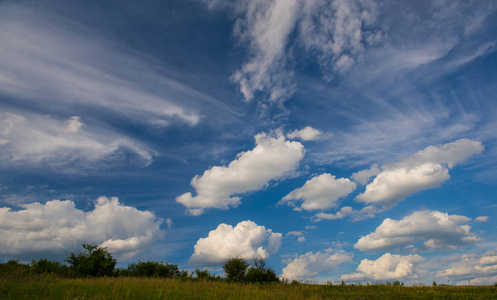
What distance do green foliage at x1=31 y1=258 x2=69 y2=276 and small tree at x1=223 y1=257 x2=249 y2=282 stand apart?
16.9 metres

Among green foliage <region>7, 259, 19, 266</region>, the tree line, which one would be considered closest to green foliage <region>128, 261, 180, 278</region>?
the tree line

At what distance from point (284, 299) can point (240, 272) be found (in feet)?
51.0

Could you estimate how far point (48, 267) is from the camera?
102ft

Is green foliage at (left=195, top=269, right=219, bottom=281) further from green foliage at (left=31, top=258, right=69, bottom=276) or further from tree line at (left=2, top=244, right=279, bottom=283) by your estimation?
green foliage at (left=31, top=258, right=69, bottom=276)

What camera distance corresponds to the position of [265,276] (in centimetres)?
3384

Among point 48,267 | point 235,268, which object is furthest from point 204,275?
point 48,267

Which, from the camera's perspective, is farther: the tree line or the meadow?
the tree line

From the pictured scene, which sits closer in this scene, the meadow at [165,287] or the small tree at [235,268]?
the meadow at [165,287]

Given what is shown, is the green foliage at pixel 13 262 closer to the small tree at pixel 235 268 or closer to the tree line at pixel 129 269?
the tree line at pixel 129 269

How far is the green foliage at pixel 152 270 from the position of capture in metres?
34.0

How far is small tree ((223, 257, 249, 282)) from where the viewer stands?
3410 cm

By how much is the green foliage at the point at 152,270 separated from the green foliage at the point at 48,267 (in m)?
6.74

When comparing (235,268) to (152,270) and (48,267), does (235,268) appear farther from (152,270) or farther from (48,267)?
(48,267)

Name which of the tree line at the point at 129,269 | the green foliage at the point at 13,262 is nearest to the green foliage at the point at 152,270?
the tree line at the point at 129,269
